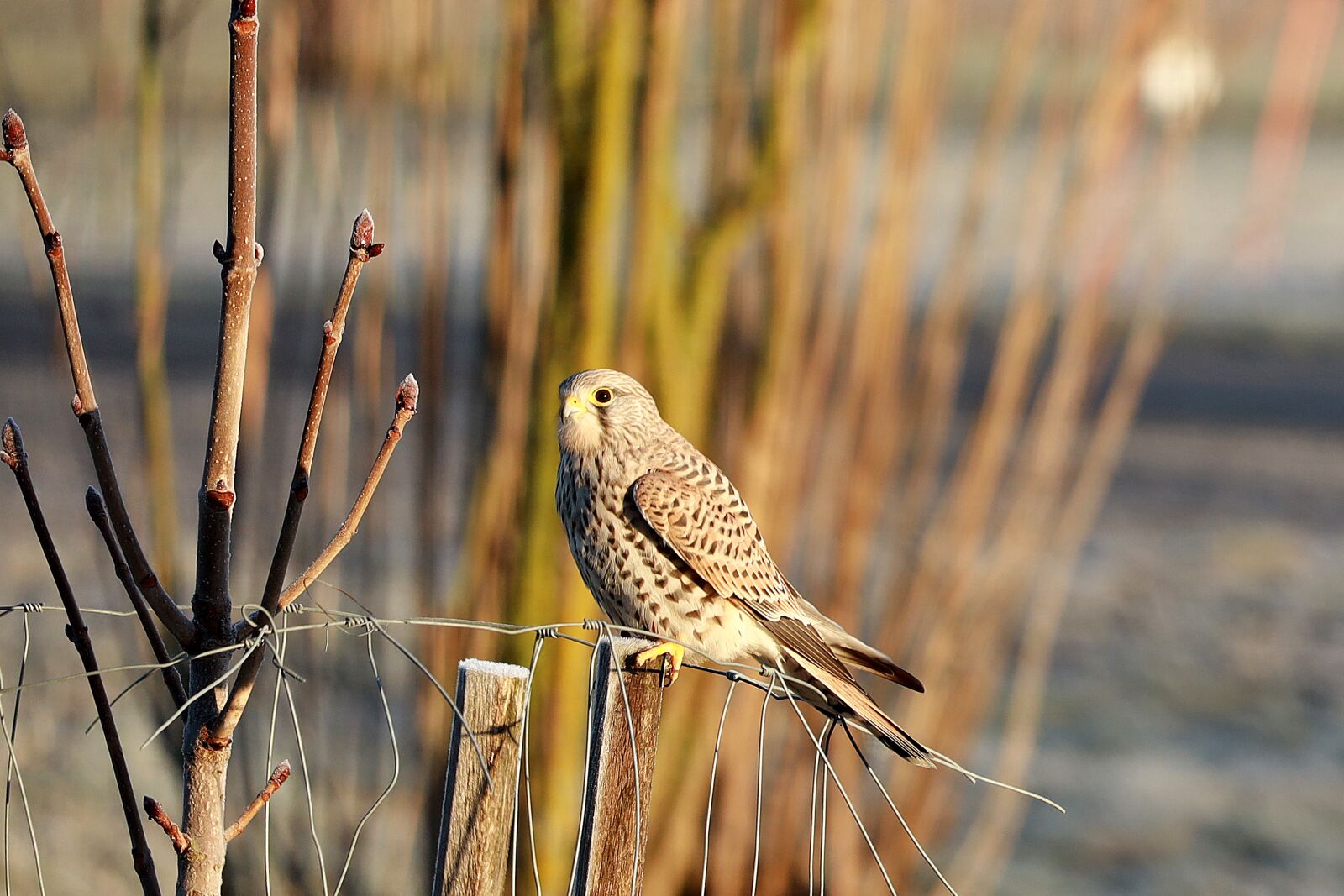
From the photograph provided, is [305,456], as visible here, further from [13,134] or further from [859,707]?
[859,707]

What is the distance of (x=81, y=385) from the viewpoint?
923 millimetres

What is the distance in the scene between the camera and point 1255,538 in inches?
317

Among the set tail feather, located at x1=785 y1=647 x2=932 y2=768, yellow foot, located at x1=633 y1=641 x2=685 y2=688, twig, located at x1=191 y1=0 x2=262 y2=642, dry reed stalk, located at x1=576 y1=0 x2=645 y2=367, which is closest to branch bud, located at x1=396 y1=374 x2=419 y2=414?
twig, located at x1=191 y1=0 x2=262 y2=642

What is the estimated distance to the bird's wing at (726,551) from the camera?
6.53ft

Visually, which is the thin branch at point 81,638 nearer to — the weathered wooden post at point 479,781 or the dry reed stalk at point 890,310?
the weathered wooden post at point 479,781

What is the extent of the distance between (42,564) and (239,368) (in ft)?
18.8

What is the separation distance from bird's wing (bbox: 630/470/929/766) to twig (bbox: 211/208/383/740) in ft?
3.37

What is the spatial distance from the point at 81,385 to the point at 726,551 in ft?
3.99

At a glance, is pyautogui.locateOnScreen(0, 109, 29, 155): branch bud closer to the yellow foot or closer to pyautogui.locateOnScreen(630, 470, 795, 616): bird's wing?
the yellow foot

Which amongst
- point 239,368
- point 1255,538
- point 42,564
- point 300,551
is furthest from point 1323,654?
point 239,368

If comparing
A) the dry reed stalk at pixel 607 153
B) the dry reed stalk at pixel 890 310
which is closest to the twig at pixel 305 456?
the dry reed stalk at pixel 607 153

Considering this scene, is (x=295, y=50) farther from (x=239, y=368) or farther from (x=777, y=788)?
(x=777, y=788)

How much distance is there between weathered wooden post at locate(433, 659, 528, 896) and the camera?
1.20 m

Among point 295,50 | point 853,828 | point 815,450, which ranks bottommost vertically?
point 853,828
